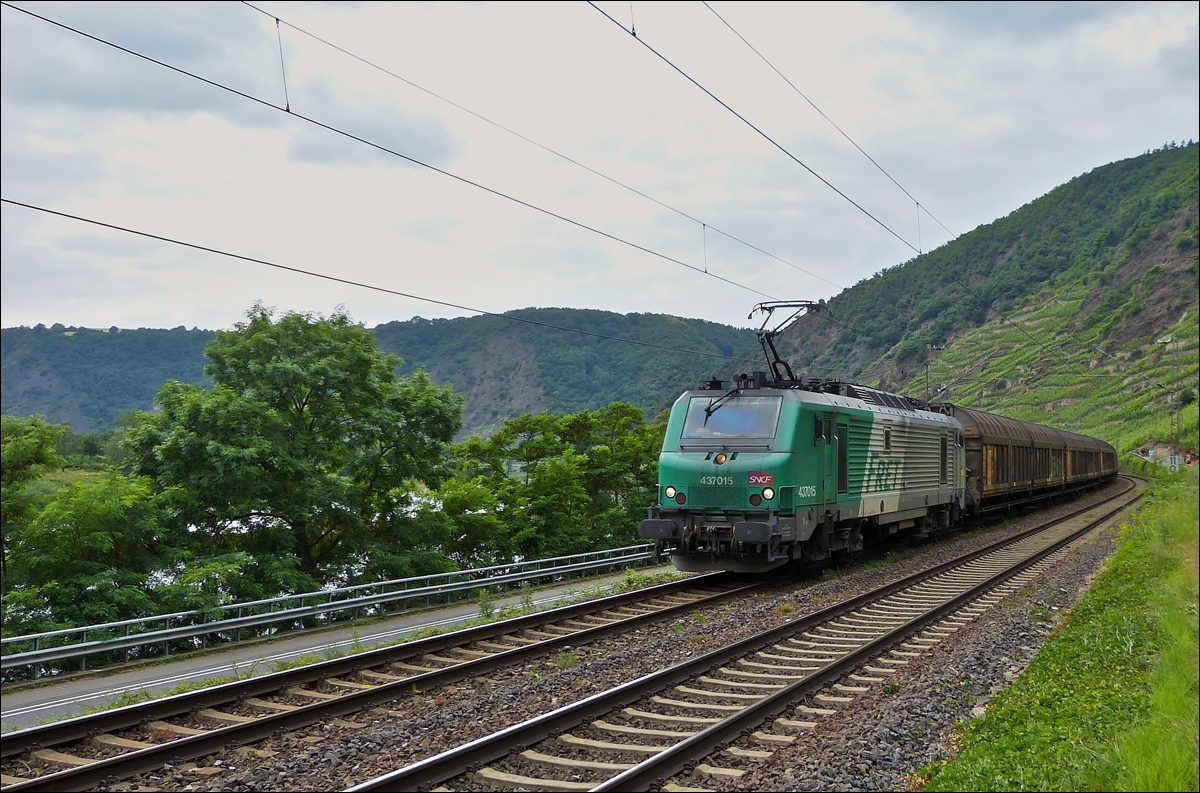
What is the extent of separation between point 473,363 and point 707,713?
16535 cm

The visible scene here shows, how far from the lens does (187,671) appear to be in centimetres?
1180

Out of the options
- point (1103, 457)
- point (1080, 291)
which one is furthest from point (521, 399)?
point (1103, 457)

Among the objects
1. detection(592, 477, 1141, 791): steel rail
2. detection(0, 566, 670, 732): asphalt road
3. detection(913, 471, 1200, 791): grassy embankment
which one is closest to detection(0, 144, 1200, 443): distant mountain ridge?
detection(913, 471, 1200, 791): grassy embankment

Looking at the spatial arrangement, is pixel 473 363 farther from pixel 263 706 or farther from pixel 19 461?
pixel 263 706

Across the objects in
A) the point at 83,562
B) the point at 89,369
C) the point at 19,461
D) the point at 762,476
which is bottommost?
the point at 83,562

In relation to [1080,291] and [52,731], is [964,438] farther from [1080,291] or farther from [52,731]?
[1080,291]

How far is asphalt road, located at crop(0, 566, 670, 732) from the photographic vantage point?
10000 millimetres

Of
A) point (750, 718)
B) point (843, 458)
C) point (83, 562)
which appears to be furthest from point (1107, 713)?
point (83, 562)

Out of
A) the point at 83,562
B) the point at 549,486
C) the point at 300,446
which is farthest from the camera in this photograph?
the point at 549,486

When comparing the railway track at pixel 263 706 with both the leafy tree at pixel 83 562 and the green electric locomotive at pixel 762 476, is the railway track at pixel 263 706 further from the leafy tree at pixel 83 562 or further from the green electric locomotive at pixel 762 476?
the leafy tree at pixel 83 562

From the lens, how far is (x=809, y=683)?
9328 mm

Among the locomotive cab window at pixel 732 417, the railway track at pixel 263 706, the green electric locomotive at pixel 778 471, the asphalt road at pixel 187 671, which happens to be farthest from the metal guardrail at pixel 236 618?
the locomotive cab window at pixel 732 417

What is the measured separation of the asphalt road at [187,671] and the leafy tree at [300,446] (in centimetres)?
301

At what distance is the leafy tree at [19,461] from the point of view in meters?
13.5
